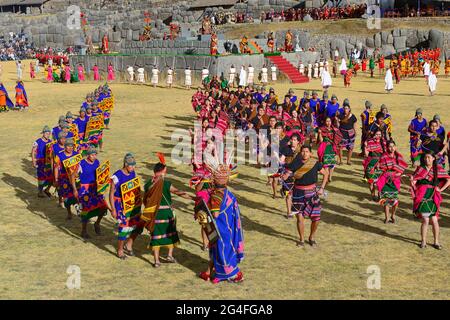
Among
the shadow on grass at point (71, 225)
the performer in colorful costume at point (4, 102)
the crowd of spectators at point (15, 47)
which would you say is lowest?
the shadow on grass at point (71, 225)

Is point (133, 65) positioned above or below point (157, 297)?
above

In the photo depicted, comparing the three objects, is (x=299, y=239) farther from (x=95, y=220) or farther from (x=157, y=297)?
(x=95, y=220)

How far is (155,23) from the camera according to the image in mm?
59094

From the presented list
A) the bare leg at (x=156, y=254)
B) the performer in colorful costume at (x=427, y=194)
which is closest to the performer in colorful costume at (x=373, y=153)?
the performer in colorful costume at (x=427, y=194)

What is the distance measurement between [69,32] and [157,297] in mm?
62832

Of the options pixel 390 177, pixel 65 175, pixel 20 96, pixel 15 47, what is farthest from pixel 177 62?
pixel 15 47

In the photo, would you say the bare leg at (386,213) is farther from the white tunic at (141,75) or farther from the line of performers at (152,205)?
the white tunic at (141,75)

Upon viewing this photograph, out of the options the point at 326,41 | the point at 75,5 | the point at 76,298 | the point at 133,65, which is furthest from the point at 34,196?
the point at 75,5

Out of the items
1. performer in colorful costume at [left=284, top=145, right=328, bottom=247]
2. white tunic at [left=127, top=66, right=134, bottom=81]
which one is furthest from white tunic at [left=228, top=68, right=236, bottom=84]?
performer in colorful costume at [left=284, top=145, right=328, bottom=247]

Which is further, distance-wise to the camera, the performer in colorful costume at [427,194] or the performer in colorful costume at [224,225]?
the performer in colorful costume at [427,194]

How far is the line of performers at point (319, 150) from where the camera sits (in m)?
9.28

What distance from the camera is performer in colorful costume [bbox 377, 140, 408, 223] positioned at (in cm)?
1056

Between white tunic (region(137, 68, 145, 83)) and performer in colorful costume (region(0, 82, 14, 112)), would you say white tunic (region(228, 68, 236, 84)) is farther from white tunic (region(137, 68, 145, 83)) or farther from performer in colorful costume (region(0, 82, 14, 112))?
performer in colorful costume (region(0, 82, 14, 112))

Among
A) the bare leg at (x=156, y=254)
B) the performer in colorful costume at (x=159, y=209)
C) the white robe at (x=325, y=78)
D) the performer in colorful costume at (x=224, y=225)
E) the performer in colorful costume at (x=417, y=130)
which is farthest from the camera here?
the white robe at (x=325, y=78)
